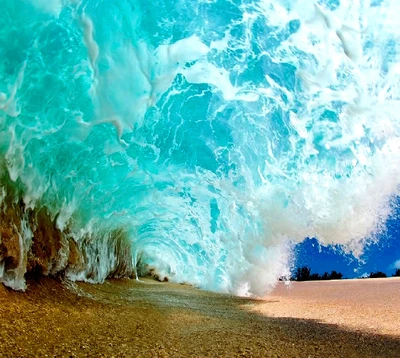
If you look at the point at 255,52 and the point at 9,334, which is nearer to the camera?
the point at 9,334

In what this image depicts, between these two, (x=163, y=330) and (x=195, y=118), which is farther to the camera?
(x=195, y=118)

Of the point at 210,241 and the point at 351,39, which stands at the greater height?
the point at 351,39

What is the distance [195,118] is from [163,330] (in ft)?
21.4

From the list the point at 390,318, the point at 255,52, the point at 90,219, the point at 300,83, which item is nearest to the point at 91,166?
the point at 90,219

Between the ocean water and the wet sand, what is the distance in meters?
1.07

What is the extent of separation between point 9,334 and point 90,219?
731 centimetres

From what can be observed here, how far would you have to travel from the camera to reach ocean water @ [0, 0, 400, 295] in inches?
288

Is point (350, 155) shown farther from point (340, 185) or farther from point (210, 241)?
point (210, 241)

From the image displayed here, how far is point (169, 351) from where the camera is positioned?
4789mm

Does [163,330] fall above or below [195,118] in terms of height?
below

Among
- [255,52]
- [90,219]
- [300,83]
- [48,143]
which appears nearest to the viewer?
[48,143]

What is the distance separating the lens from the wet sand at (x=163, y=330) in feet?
15.6

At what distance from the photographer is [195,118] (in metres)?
11.4

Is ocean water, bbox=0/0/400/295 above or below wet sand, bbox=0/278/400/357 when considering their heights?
above
